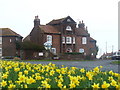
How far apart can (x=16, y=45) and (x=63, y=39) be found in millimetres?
10843

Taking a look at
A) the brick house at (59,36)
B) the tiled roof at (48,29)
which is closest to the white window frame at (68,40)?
the brick house at (59,36)

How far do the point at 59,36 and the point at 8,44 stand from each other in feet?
38.0

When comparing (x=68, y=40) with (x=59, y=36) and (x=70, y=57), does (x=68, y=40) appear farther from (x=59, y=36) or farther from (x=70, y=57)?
(x=70, y=57)

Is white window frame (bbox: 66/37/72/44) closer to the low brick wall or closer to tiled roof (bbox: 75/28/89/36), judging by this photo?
tiled roof (bbox: 75/28/89/36)

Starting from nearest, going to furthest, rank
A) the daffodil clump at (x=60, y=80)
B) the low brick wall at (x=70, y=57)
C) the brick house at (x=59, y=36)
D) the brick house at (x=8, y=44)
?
the daffodil clump at (x=60, y=80), the low brick wall at (x=70, y=57), the brick house at (x=8, y=44), the brick house at (x=59, y=36)

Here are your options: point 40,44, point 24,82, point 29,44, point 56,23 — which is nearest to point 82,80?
point 24,82

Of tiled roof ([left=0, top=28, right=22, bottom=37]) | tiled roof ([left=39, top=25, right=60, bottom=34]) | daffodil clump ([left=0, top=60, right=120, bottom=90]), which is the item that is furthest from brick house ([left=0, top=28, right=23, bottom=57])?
daffodil clump ([left=0, top=60, right=120, bottom=90])

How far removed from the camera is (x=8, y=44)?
50281 mm

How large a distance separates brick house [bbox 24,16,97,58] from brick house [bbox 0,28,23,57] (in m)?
4.84

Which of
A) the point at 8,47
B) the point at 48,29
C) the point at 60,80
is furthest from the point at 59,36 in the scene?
the point at 60,80

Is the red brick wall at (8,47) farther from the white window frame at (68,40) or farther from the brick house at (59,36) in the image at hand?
the white window frame at (68,40)

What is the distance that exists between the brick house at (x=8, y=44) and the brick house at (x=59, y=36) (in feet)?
15.9

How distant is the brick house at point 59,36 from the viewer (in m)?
50.5

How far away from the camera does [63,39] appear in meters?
53.2
